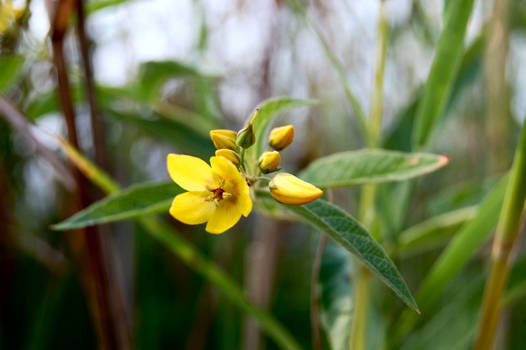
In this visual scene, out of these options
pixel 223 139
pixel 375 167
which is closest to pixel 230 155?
pixel 223 139

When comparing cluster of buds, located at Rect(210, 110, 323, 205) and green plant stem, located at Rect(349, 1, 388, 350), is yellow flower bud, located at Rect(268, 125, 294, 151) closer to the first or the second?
cluster of buds, located at Rect(210, 110, 323, 205)

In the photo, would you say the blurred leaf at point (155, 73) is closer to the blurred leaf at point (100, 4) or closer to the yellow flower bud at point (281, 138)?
the blurred leaf at point (100, 4)

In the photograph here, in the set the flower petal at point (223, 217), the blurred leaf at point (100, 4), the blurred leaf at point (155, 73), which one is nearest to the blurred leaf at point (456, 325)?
the flower petal at point (223, 217)

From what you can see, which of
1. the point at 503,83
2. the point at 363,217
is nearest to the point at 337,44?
the point at 503,83

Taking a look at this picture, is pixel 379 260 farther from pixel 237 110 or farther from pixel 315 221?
pixel 237 110

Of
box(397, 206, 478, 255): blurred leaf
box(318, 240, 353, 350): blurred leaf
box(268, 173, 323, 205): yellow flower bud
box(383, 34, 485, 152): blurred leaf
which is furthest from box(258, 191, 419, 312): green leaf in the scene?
box(383, 34, 485, 152): blurred leaf

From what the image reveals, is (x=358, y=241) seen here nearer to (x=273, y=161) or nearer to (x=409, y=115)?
(x=273, y=161)

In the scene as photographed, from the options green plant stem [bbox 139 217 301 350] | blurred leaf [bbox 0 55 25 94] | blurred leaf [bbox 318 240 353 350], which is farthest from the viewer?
blurred leaf [bbox 0 55 25 94]
